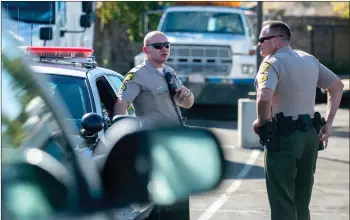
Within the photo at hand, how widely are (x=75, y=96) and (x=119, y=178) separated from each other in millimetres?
3550

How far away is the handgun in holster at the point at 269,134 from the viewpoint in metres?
6.07

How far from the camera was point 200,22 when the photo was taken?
61.7 feet

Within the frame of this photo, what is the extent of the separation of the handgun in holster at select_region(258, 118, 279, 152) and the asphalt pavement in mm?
319

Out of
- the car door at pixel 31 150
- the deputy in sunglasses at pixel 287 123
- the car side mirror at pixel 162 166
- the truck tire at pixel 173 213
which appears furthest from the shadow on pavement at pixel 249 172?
the car door at pixel 31 150

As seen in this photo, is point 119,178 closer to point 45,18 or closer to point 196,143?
point 196,143

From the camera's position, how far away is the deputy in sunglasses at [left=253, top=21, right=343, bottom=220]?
19.9 ft

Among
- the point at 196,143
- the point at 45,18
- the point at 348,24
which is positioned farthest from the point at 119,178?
the point at 348,24

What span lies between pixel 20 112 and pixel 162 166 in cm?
76

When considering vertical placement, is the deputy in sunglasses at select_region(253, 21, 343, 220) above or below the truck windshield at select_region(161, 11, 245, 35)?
below

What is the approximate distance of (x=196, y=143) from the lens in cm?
348

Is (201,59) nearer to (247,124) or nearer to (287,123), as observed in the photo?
(247,124)

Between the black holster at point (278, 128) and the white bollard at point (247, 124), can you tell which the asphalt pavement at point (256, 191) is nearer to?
the white bollard at point (247, 124)

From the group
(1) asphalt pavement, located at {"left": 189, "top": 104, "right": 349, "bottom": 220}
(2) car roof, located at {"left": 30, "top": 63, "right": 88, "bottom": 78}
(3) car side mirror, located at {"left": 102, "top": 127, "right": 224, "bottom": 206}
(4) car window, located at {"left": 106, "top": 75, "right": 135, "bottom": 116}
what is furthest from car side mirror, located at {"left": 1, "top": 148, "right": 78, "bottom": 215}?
(4) car window, located at {"left": 106, "top": 75, "right": 135, "bottom": 116}

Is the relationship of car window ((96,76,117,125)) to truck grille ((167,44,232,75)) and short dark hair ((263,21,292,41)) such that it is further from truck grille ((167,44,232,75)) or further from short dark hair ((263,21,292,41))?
truck grille ((167,44,232,75))
